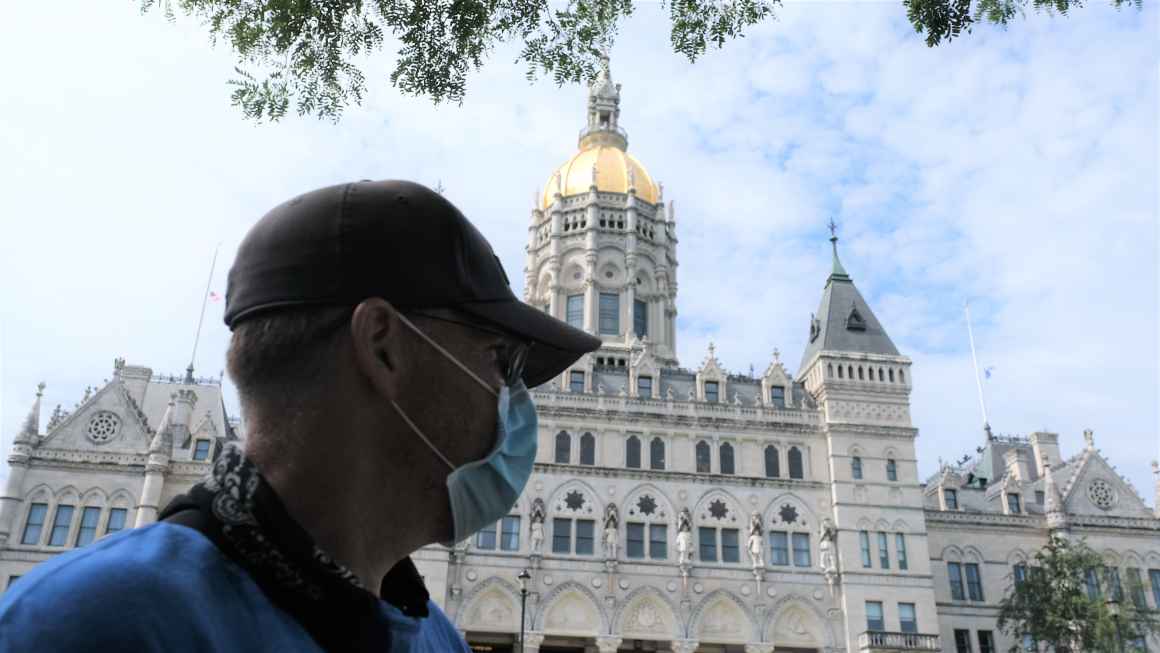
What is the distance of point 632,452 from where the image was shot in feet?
121

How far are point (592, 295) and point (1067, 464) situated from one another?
26.1 metres

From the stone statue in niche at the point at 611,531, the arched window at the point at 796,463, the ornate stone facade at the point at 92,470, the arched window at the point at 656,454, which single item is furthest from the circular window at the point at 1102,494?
the ornate stone facade at the point at 92,470

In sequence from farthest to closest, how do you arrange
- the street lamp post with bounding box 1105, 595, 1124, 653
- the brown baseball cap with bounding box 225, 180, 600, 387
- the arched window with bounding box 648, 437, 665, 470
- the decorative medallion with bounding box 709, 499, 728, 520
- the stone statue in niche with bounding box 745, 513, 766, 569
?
the arched window with bounding box 648, 437, 665, 470
the decorative medallion with bounding box 709, 499, 728, 520
the stone statue in niche with bounding box 745, 513, 766, 569
the street lamp post with bounding box 1105, 595, 1124, 653
the brown baseball cap with bounding box 225, 180, 600, 387

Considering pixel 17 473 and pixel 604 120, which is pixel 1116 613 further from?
pixel 17 473

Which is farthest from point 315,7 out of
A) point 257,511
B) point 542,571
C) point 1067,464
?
point 1067,464

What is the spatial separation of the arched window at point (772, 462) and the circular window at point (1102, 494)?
16.5 meters

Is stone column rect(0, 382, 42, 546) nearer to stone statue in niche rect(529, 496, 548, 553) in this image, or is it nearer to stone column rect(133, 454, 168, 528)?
stone column rect(133, 454, 168, 528)

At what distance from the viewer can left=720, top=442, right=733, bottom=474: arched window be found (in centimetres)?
3703

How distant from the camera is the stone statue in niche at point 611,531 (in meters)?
34.3

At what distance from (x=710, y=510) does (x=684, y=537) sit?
6.24 ft

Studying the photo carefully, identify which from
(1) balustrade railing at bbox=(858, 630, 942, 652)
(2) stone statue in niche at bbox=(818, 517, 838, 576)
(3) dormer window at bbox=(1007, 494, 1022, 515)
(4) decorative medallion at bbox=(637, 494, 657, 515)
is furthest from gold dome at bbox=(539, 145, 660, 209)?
(1) balustrade railing at bbox=(858, 630, 942, 652)

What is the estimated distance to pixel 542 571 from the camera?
33844 mm

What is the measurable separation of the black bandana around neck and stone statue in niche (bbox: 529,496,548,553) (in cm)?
3332

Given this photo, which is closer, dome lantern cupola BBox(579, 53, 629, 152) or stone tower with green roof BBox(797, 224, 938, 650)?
stone tower with green roof BBox(797, 224, 938, 650)
